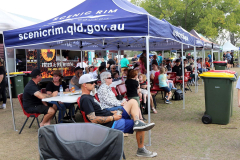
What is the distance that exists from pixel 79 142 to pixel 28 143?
3.12 meters

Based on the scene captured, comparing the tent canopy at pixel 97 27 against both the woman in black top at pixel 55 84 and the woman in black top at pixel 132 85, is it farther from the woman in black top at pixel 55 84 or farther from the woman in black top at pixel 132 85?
the woman in black top at pixel 132 85

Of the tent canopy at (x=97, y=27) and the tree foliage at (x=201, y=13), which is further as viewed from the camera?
the tree foliage at (x=201, y=13)

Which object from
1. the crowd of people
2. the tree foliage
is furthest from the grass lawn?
the tree foliage

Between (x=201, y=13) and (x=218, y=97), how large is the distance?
24360 mm

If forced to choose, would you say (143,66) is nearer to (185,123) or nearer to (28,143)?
(185,123)

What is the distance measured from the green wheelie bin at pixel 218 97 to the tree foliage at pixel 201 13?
22429mm

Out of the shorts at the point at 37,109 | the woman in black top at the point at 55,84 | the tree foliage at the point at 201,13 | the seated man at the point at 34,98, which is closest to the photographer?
the seated man at the point at 34,98

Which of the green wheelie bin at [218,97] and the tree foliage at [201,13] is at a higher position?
the tree foliage at [201,13]

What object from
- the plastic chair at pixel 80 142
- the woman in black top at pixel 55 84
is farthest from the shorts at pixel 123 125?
the woman in black top at pixel 55 84

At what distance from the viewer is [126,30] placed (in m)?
4.38

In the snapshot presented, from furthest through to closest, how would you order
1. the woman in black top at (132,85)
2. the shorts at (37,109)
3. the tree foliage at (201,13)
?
the tree foliage at (201,13), the woman in black top at (132,85), the shorts at (37,109)

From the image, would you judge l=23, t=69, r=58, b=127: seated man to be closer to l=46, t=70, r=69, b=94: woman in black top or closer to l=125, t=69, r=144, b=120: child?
l=46, t=70, r=69, b=94: woman in black top

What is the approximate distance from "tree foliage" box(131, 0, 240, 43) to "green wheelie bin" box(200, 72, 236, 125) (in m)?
22.4

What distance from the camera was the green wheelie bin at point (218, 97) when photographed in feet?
17.6
